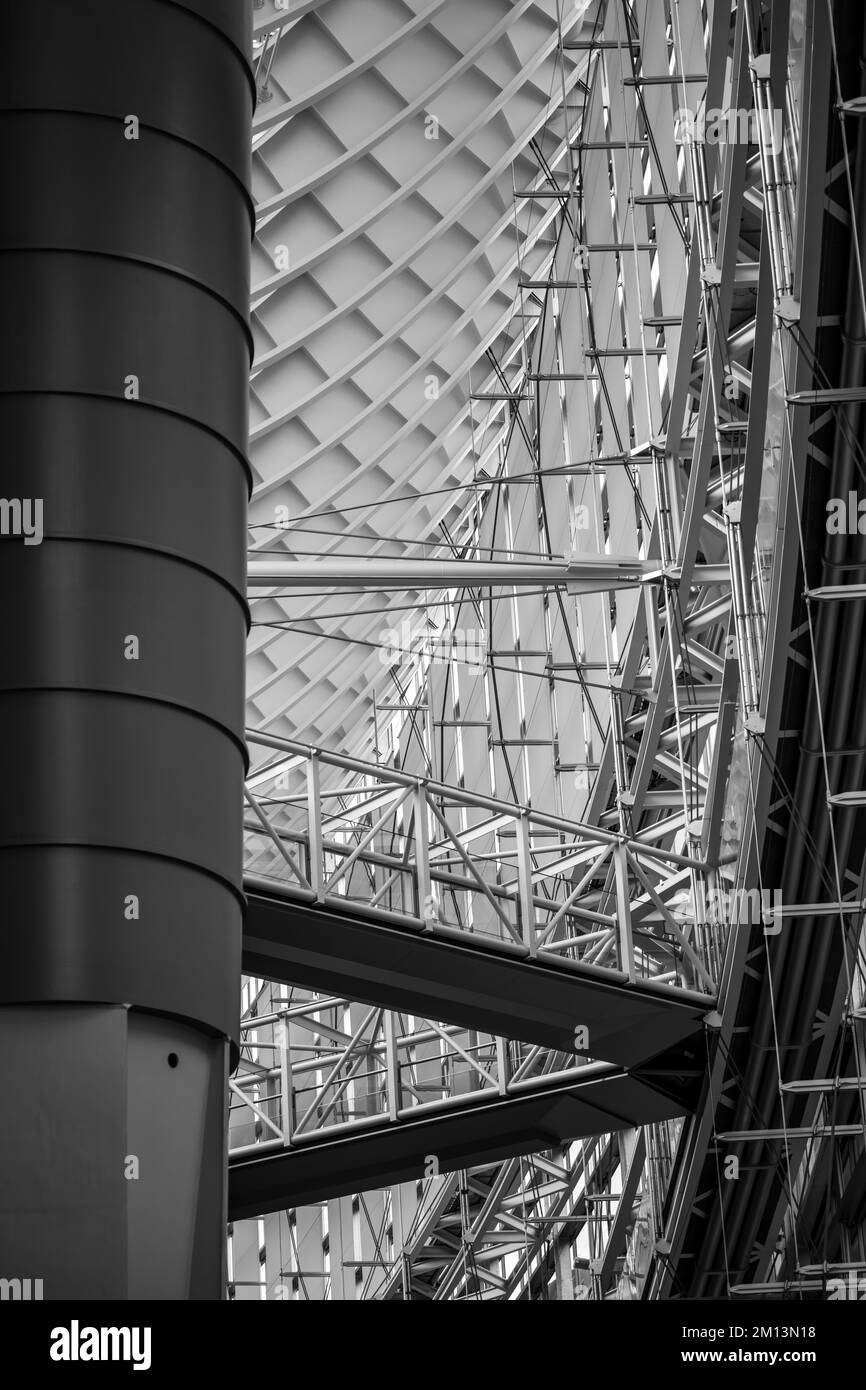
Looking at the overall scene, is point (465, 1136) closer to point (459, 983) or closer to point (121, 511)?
point (459, 983)

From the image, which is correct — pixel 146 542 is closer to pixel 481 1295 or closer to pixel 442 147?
pixel 442 147

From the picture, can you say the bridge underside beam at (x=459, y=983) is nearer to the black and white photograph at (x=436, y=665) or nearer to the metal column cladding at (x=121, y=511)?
the black and white photograph at (x=436, y=665)

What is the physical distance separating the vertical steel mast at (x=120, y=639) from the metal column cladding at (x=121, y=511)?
13 millimetres

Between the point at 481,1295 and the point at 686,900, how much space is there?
35.8 feet

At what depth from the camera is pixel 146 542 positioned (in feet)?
32.2

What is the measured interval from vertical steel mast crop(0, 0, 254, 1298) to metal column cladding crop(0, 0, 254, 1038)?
13 mm

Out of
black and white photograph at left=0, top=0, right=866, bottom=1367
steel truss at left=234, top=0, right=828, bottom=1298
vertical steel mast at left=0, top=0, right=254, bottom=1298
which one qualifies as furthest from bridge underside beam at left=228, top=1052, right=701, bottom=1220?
vertical steel mast at left=0, top=0, right=254, bottom=1298

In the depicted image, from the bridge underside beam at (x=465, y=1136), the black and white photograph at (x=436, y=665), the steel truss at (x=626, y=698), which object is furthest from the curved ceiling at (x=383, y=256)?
the bridge underside beam at (x=465, y=1136)

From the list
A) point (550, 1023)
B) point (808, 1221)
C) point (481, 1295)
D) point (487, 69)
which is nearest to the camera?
point (550, 1023)

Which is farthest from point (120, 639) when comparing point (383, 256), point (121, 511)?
point (383, 256)

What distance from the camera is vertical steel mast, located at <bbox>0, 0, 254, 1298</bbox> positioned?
355 inches

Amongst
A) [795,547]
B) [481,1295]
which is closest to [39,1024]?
[795,547]

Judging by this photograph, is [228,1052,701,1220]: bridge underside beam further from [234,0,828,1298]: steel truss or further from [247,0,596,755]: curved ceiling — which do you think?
[247,0,596,755]: curved ceiling

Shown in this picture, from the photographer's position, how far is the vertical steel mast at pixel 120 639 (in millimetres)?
9008
